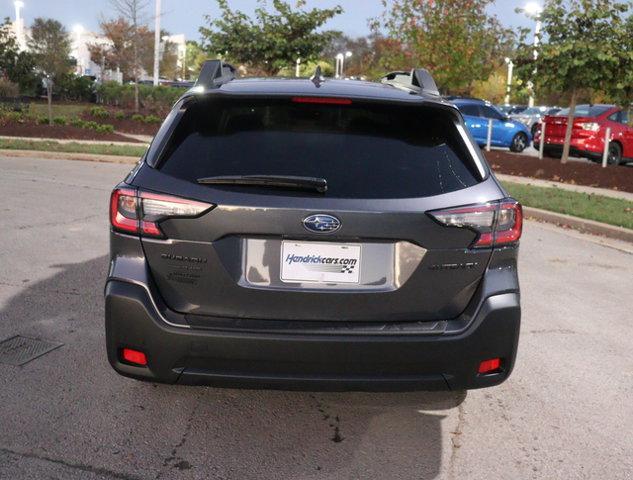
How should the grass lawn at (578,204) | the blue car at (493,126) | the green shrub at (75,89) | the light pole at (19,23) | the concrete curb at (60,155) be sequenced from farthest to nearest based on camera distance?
1. the light pole at (19,23)
2. the green shrub at (75,89)
3. the blue car at (493,126)
4. the concrete curb at (60,155)
5. the grass lawn at (578,204)

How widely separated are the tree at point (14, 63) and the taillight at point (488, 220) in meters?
31.4

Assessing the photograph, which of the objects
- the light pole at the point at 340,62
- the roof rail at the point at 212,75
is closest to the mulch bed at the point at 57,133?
the roof rail at the point at 212,75

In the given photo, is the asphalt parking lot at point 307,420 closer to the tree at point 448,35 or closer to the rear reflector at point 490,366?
the rear reflector at point 490,366

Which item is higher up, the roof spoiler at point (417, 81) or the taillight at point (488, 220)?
the roof spoiler at point (417, 81)

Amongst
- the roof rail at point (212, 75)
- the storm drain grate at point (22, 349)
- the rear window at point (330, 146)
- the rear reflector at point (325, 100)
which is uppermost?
the roof rail at point (212, 75)

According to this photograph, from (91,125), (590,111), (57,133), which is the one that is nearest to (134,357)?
(57,133)

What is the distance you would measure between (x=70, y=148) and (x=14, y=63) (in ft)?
65.8

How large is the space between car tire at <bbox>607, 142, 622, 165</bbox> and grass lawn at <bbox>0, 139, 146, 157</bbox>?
1282cm

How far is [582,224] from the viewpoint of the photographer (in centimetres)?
1066

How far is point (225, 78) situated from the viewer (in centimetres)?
416

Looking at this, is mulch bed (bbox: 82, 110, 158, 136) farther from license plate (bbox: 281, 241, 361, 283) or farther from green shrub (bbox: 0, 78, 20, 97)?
license plate (bbox: 281, 241, 361, 283)

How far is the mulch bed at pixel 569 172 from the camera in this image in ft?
53.0

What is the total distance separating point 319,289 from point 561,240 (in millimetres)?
7319

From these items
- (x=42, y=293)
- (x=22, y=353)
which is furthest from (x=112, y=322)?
(x=42, y=293)
